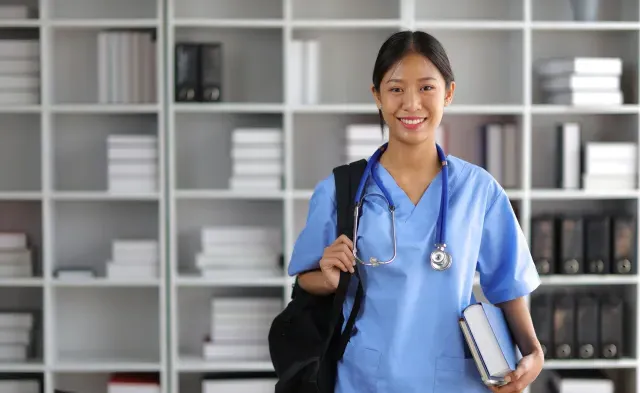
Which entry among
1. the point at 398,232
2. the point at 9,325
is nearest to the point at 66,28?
the point at 9,325

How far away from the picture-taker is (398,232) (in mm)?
1603

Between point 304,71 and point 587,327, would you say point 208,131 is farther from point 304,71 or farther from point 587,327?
point 587,327

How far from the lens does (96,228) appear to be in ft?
12.9

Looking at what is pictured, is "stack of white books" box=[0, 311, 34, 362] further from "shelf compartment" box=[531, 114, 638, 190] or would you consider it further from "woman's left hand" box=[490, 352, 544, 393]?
"woman's left hand" box=[490, 352, 544, 393]

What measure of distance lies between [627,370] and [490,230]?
8.19 feet

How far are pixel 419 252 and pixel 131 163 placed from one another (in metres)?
→ 2.27

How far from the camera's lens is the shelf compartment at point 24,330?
12.2 feet

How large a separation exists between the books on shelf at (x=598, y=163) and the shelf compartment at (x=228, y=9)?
4.32 ft

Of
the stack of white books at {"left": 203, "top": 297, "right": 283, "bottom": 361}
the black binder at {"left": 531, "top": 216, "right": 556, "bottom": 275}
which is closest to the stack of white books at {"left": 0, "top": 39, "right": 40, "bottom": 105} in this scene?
the stack of white books at {"left": 203, "top": 297, "right": 283, "bottom": 361}

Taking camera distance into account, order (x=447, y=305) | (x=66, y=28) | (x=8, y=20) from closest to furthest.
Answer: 1. (x=447, y=305)
2. (x=8, y=20)
3. (x=66, y=28)

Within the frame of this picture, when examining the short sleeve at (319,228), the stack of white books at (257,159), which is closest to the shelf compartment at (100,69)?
the stack of white books at (257,159)

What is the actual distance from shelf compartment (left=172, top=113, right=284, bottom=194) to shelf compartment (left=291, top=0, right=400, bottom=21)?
48cm

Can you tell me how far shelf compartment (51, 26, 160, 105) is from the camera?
3.64m

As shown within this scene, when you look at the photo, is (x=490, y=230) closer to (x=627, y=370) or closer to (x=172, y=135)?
(x=172, y=135)
